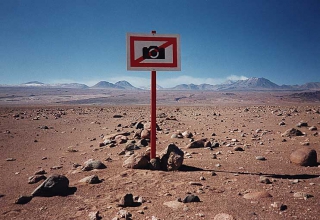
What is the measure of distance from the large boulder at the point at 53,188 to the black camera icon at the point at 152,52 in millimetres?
3240

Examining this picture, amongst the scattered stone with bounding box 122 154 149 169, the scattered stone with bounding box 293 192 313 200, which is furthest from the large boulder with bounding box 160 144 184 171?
the scattered stone with bounding box 293 192 313 200

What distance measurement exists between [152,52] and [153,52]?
0.08ft

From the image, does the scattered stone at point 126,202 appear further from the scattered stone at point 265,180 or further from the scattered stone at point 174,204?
the scattered stone at point 265,180

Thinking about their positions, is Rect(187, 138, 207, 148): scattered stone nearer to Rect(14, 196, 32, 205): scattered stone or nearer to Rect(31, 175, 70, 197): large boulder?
Rect(31, 175, 70, 197): large boulder

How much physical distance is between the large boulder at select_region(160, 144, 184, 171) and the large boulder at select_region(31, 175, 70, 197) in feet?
7.61

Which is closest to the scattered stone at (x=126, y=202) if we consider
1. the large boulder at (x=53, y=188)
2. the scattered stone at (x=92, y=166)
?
the large boulder at (x=53, y=188)

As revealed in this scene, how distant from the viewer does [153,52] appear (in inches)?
232

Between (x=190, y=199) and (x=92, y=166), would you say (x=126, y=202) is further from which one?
(x=92, y=166)

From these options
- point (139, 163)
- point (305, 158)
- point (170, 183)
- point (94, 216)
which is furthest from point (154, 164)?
point (305, 158)

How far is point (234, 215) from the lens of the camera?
12.3 feet

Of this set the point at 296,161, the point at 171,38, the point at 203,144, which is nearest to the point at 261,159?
the point at 296,161

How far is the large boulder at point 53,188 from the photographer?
4915 mm

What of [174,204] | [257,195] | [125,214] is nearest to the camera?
[125,214]

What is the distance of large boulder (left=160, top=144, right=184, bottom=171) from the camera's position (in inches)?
239
